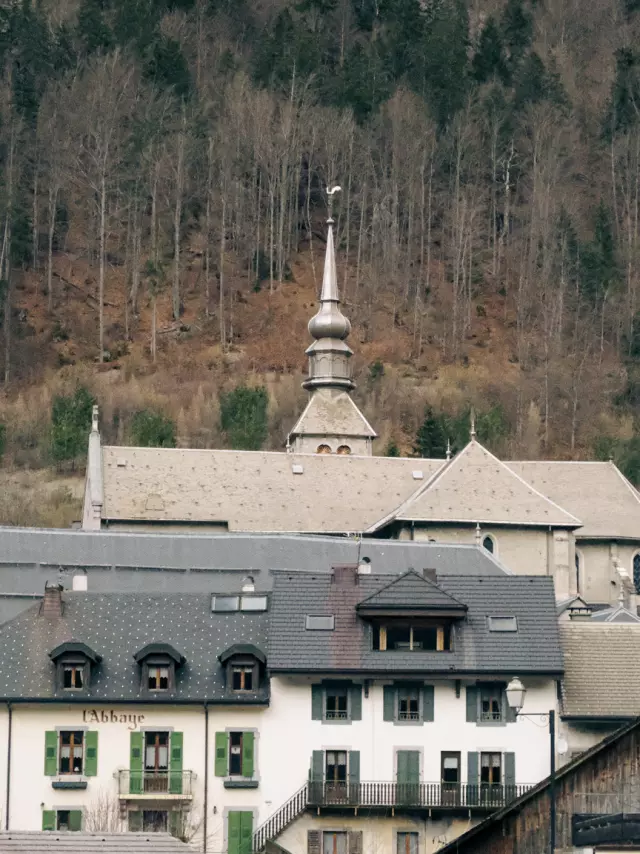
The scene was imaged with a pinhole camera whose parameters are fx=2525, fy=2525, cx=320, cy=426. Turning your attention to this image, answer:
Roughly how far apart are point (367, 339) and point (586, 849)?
99.1 meters

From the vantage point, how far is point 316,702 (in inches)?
2598

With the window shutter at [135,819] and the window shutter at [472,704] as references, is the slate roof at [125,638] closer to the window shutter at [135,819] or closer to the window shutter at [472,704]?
the window shutter at [135,819]

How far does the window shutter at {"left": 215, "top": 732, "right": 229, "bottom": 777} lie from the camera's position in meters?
65.1

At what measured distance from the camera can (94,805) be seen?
64062 millimetres

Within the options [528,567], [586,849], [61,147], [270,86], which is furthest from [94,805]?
[270,86]

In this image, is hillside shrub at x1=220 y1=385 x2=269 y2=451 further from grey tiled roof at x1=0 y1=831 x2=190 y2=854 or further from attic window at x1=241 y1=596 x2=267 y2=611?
grey tiled roof at x1=0 y1=831 x2=190 y2=854

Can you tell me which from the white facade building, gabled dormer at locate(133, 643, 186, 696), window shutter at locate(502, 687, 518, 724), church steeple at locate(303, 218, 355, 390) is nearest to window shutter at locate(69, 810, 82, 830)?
the white facade building

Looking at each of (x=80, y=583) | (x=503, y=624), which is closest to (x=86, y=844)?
(x=503, y=624)

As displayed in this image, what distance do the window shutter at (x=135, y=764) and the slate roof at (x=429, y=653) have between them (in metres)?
4.07

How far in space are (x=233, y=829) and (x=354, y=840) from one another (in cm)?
313

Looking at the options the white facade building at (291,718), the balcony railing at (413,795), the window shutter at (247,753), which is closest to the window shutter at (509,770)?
the white facade building at (291,718)

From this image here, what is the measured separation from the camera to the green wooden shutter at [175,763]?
64.6 m

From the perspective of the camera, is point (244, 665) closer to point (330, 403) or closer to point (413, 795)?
point (413, 795)

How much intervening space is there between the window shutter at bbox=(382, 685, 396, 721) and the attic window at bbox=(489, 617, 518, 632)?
3234mm
